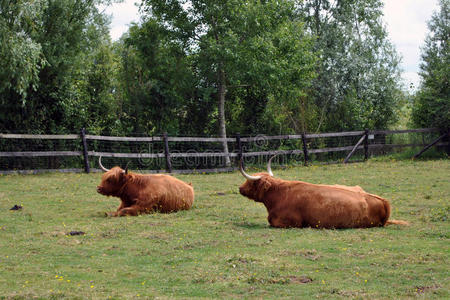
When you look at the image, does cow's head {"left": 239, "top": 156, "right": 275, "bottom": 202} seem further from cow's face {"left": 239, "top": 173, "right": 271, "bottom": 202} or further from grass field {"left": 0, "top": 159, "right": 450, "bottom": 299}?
grass field {"left": 0, "top": 159, "right": 450, "bottom": 299}

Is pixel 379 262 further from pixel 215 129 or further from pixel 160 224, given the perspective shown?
pixel 215 129

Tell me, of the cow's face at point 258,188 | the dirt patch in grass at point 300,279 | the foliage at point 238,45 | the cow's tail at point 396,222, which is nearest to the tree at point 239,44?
the foliage at point 238,45

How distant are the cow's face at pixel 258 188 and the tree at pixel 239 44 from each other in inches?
500

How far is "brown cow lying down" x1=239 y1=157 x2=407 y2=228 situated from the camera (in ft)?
28.9

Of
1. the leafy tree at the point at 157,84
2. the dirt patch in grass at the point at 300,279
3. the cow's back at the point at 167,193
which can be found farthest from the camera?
the leafy tree at the point at 157,84

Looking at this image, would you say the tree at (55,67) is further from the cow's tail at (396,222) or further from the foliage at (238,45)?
the cow's tail at (396,222)

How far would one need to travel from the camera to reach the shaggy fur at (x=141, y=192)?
34.9ft

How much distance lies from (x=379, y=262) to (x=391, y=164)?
51.8 ft

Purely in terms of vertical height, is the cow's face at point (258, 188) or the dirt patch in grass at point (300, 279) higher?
the cow's face at point (258, 188)

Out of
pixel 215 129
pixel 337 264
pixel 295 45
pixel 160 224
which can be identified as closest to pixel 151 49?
pixel 215 129

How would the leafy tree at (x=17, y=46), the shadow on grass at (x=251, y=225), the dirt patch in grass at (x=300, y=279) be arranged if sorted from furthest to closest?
the leafy tree at (x=17, y=46) → the shadow on grass at (x=251, y=225) → the dirt patch in grass at (x=300, y=279)

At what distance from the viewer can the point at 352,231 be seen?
8.54m

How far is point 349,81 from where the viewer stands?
103ft

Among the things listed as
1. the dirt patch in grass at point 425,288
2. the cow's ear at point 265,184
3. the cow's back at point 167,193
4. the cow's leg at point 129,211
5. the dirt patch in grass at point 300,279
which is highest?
the cow's ear at point 265,184
